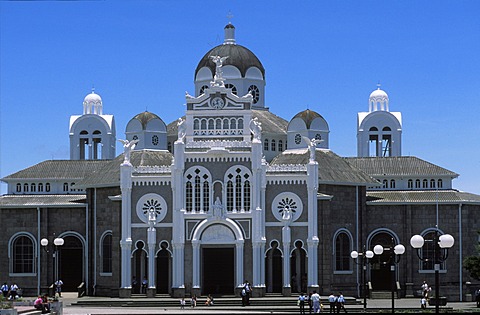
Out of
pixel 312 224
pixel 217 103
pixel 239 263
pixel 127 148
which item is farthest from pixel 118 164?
pixel 312 224

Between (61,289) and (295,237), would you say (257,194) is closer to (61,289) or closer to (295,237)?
(295,237)

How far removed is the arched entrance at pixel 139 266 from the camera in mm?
86562

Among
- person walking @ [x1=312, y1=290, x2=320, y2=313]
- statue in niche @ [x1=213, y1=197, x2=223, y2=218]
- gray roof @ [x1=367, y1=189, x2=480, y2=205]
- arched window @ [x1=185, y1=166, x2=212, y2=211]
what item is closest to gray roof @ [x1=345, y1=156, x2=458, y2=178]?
gray roof @ [x1=367, y1=189, x2=480, y2=205]

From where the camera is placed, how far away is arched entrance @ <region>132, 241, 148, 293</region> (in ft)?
284

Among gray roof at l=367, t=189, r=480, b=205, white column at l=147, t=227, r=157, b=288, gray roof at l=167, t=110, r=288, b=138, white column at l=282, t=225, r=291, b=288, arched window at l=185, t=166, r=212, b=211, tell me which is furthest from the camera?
gray roof at l=167, t=110, r=288, b=138

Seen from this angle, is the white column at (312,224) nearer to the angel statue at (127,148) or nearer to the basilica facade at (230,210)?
the basilica facade at (230,210)

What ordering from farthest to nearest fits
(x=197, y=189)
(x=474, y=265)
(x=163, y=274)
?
(x=163, y=274)
(x=197, y=189)
(x=474, y=265)

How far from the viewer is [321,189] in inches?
3460

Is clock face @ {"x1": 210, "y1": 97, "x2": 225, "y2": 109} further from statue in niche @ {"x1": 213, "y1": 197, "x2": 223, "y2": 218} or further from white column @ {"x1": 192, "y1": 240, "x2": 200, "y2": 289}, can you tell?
white column @ {"x1": 192, "y1": 240, "x2": 200, "y2": 289}

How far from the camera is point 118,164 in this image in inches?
3612

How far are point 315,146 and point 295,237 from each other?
6.84m

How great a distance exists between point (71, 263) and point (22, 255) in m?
3.82

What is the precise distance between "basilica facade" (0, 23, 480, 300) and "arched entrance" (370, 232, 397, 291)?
0.35 feet

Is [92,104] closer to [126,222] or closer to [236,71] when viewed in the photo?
[236,71]
